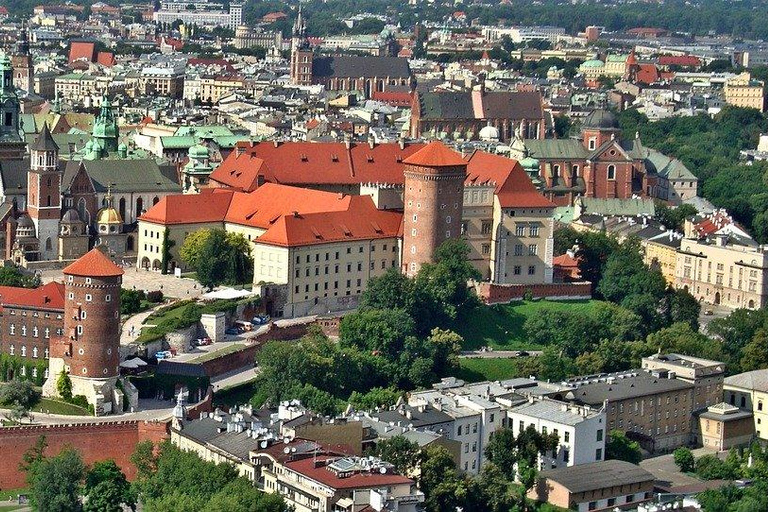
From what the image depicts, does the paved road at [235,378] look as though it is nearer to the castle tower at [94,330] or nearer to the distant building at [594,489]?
the castle tower at [94,330]

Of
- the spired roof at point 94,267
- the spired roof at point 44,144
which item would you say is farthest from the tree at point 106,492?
the spired roof at point 44,144

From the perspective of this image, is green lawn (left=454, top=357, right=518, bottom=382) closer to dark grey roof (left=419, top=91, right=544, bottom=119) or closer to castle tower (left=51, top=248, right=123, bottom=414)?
castle tower (left=51, top=248, right=123, bottom=414)

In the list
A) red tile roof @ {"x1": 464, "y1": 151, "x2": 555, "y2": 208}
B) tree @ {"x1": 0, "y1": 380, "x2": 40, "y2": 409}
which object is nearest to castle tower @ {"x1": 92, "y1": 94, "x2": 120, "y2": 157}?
red tile roof @ {"x1": 464, "y1": 151, "x2": 555, "y2": 208}

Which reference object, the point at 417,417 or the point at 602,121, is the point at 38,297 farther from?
the point at 602,121

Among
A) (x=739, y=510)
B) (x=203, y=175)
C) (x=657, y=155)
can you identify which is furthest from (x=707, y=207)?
(x=739, y=510)

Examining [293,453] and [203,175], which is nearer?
[293,453]

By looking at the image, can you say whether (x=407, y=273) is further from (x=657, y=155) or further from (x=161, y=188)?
(x=657, y=155)

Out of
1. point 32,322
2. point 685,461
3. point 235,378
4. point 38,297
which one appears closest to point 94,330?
point 32,322

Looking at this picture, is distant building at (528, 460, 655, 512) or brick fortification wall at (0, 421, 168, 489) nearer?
distant building at (528, 460, 655, 512)

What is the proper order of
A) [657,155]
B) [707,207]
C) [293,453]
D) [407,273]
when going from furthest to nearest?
[657,155], [707,207], [407,273], [293,453]
